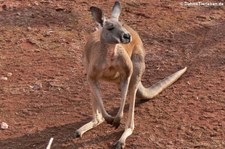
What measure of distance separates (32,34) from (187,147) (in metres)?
2.67

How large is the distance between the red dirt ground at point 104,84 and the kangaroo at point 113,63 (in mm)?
188

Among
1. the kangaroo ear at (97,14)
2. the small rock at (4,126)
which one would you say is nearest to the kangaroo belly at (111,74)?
the kangaroo ear at (97,14)

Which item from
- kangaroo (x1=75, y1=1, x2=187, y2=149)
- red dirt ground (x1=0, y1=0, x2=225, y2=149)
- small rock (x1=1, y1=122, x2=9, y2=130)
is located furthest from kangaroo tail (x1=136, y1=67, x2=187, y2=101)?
small rock (x1=1, y1=122, x2=9, y2=130)

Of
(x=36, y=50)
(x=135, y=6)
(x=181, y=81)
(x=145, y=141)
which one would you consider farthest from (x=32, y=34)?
(x=145, y=141)

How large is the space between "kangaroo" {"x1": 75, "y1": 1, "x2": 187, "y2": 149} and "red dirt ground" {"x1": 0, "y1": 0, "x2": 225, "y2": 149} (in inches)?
7.4

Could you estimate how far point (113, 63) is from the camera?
173 inches

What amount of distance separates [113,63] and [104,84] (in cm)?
114

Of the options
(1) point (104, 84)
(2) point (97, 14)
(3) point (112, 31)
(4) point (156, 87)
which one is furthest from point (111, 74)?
(1) point (104, 84)

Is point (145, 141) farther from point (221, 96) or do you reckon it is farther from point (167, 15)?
point (167, 15)

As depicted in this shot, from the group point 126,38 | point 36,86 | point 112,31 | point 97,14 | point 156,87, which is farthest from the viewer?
point 36,86

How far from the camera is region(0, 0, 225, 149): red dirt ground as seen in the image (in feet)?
15.4

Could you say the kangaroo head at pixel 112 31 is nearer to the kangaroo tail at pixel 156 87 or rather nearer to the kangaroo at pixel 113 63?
the kangaroo at pixel 113 63

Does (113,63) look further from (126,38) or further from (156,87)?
(156,87)

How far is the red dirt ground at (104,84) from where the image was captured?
4.71 meters
